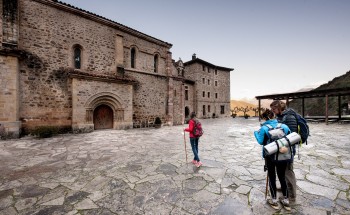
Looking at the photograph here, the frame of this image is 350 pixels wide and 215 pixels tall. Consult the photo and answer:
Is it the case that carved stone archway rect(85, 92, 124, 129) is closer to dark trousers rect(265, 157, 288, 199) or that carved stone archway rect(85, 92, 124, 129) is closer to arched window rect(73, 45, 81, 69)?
arched window rect(73, 45, 81, 69)

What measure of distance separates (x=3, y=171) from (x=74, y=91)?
7573 millimetres

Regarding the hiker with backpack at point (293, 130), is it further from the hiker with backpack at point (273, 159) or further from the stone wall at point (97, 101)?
the stone wall at point (97, 101)

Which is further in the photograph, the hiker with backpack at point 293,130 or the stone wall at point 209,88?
the stone wall at point 209,88

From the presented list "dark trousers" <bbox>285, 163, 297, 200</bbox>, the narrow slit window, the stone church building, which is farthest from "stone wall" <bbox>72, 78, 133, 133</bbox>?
"dark trousers" <bbox>285, 163, 297, 200</bbox>

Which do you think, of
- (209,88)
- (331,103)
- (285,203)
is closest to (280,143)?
(285,203)

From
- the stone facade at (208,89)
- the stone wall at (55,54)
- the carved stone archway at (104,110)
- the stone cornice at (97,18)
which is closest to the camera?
the stone wall at (55,54)

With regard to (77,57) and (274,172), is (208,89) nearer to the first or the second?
(77,57)

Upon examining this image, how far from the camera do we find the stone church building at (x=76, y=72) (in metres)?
8.94

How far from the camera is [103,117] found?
495 inches

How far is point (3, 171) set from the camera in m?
4.20

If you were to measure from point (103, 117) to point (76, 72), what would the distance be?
3856 millimetres

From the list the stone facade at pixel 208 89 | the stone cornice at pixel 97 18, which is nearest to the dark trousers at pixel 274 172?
the stone cornice at pixel 97 18

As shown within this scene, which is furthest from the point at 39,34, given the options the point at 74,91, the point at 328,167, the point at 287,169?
the point at 328,167

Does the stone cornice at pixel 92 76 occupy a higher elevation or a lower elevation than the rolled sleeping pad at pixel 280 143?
higher
